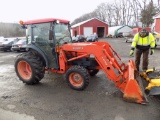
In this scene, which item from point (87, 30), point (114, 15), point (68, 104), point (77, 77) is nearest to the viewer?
point (68, 104)

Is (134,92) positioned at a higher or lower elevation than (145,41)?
lower

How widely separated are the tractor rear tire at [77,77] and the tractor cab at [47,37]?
2.21ft

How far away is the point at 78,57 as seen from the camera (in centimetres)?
533

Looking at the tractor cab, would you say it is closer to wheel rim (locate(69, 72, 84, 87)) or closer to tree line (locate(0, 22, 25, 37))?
wheel rim (locate(69, 72, 84, 87))

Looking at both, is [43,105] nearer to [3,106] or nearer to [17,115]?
[17,115]

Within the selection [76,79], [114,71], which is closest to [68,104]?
[76,79]

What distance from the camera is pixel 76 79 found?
5215mm

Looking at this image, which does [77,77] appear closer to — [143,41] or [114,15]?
[143,41]

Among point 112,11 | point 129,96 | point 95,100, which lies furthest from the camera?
point 112,11

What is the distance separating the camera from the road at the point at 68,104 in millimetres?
3834

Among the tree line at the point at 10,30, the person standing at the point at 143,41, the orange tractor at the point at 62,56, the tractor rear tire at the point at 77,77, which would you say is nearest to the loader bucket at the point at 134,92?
the orange tractor at the point at 62,56

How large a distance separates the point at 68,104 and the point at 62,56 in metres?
1.62

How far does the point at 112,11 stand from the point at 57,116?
69862 millimetres

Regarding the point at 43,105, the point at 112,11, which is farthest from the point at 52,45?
the point at 112,11
